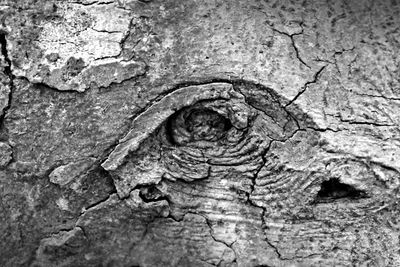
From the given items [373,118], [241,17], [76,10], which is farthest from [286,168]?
[76,10]

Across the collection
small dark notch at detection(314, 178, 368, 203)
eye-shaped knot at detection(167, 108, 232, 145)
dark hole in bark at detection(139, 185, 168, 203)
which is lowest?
dark hole in bark at detection(139, 185, 168, 203)

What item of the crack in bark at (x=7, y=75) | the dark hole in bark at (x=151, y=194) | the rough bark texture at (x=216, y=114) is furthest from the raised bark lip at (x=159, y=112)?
the crack in bark at (x=7, y=75)

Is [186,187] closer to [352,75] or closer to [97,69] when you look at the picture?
[97,69]

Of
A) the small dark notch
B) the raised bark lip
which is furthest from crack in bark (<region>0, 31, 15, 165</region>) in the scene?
the small dark notch

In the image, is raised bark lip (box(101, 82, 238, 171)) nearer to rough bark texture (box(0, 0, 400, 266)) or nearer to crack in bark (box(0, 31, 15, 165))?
rough bark texture (box(0, 0, 400, 266))

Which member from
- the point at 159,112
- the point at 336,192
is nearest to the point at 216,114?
the point at 159,112

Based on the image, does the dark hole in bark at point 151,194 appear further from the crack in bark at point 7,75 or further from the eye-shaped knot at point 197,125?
the crack in bark at point 7,75

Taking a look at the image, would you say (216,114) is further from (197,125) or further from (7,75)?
(7,75)
